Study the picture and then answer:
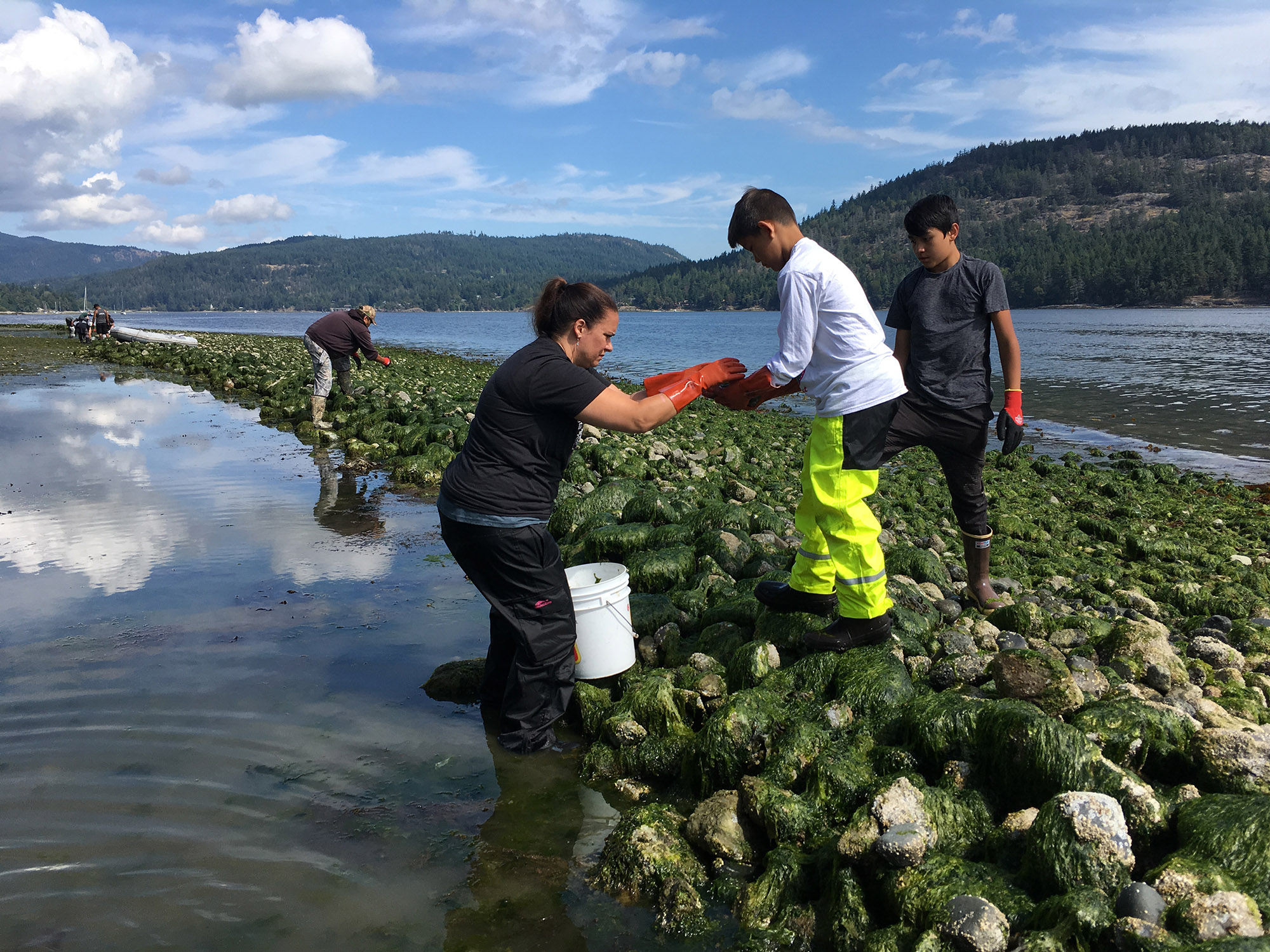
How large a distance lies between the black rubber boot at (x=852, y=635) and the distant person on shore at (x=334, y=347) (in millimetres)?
11516

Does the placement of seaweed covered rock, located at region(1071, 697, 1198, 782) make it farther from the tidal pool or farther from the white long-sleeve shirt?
the tidal pool

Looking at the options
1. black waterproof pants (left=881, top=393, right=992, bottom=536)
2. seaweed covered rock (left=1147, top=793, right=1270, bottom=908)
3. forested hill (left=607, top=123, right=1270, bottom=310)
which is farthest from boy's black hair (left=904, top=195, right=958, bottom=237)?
forested hill (left=607, top=123, right=1270, bottom=310)

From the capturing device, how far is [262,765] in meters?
4.03

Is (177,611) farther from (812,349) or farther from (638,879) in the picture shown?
(812,349)

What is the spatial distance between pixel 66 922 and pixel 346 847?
3.24 feet

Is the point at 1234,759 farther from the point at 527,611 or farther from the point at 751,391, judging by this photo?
the point at 527,611

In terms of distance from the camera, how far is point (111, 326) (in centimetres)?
4228

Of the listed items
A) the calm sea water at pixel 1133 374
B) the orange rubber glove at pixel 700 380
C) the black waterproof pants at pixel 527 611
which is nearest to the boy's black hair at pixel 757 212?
the orange rubber glove at pixel 700 380

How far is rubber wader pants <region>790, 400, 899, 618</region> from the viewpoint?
4258 mm

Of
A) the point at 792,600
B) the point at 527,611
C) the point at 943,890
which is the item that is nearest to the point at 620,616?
the point at 527,611

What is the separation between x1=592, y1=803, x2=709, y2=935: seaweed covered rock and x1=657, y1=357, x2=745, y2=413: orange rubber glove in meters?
2.06

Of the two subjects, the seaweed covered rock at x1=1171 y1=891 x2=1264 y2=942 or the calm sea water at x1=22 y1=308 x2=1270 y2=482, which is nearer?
the seaweed covered rock at x1=1171 y1=891 x2=1264 y2=942

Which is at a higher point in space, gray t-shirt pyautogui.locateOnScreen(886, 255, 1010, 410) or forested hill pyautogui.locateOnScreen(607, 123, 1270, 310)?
forested hill pyautogui.locateOnScreen(607, 123, 1270, 310)

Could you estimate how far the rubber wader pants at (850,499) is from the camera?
4.26 meters
